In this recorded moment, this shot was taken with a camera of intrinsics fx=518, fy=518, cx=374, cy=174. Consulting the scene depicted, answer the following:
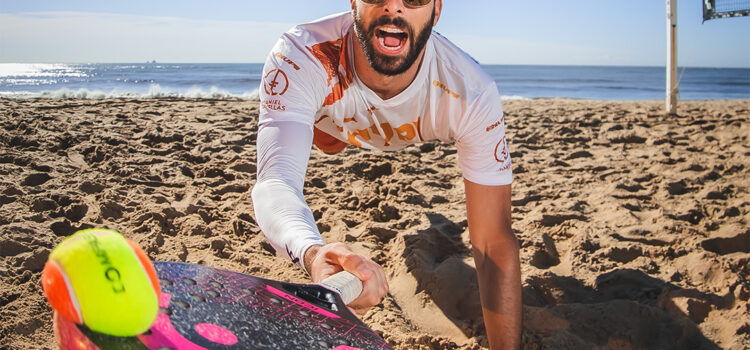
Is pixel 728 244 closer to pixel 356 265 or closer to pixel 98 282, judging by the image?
pixel 356 265

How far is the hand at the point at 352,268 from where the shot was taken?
5.17ft

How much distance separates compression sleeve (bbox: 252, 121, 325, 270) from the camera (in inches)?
71.9

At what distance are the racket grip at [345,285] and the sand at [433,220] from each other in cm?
86

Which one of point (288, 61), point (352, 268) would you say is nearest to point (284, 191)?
point (352, 268)

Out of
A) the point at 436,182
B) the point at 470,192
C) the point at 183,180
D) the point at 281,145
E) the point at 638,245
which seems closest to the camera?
the point at 281,145

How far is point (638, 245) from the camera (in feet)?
10.4

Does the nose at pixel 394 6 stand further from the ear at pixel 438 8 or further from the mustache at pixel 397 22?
the ear at pixel 438 8

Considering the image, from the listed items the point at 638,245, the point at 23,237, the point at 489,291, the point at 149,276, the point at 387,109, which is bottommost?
the point at 638,245

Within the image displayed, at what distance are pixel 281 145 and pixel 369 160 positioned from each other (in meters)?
2.82

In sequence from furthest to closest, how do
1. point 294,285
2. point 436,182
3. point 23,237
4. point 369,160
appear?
point 369,160 < point 436,182 < point 23,237 < point 294,285

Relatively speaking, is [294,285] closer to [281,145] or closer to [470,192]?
[281,145]

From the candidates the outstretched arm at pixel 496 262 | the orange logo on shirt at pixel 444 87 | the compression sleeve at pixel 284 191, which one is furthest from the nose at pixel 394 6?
the outstretched arm at pixel 496 262

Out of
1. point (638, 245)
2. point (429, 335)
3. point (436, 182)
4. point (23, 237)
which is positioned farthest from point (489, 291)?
point (23, 237)

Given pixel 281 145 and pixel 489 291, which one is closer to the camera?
pixel 281 145
